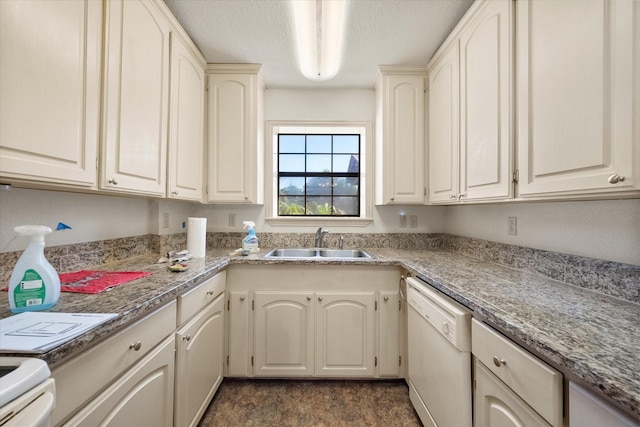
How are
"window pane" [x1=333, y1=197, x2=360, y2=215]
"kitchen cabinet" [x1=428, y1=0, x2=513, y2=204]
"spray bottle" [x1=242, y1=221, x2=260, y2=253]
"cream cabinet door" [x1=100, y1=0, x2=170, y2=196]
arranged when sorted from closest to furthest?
"cream cabinet door" [x1=100, y1=0, x2=170, y2=196]
"kitchen cabinet" [x1=428, y1=0, x2=513, y2=204]
"spray bottle" [x1=242, y1=221, x2=260, y2=253]
"window pane" [x1=333, y1=197, x2=360, y2=215]

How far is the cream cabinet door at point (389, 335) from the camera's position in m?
1.74

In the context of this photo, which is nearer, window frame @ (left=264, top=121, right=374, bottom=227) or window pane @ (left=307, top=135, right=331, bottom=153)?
window frame @ (left=264, top=121, right=374, bottom=227)

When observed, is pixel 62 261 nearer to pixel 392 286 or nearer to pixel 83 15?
pixel 83 15

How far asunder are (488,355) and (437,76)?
6.06 feet

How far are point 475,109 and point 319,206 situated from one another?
5.00ft

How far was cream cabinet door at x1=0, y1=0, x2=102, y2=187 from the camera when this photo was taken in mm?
752

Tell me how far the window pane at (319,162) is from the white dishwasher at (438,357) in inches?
56.1

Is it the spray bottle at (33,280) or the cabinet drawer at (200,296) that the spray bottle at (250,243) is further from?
the spray bottle at (33,280)

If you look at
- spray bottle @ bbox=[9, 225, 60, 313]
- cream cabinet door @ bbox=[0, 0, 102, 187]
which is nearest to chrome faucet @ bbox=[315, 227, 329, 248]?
cream cabinet door @ bbox=[0, 0, 102, 187]

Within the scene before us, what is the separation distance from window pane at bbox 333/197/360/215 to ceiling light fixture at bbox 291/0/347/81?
112cm

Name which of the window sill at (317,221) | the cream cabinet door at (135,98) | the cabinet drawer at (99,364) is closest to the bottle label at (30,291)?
the cabinet drawer at (99,364)

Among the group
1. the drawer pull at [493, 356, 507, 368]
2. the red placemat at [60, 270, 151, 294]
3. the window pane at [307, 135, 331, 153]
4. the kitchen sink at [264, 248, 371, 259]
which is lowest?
the drawer pull at [493, 356, 507, 368]

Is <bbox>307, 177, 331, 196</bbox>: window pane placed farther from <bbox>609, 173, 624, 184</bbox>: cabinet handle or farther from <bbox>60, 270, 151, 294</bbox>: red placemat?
<bbox>609, 173, 624, 184</bbox>: cabinet handle

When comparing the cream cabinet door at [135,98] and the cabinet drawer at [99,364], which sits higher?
the cream cabinet door at [135,98]
